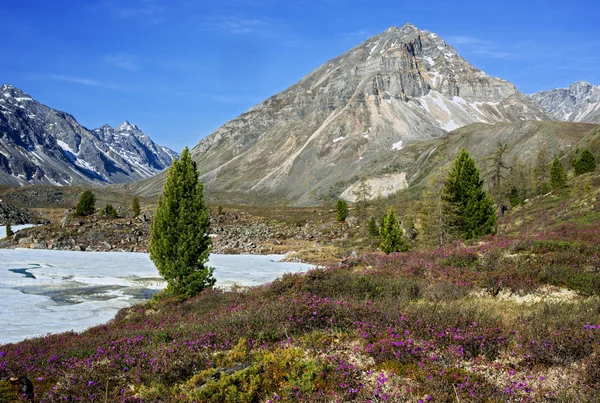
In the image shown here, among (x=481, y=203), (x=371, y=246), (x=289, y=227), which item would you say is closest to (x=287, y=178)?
(x=289, y=227)

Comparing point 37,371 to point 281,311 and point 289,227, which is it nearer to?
point 281,311

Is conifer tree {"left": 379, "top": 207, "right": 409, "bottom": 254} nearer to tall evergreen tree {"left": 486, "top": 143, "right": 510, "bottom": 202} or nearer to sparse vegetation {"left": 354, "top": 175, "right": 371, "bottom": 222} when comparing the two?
tall evergreen tree {"left": 486, "top": 143, "right": 510, "bottom": 202}

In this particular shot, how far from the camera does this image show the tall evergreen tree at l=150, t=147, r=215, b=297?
18756 millimetres

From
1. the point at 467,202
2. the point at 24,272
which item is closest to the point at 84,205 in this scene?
the point at 24,272

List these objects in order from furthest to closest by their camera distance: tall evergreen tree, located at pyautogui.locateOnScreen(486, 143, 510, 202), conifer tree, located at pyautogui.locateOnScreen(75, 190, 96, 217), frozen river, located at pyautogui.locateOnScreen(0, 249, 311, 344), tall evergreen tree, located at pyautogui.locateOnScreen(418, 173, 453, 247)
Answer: conifer tree, located at pyautogui.locateOnScreen(75, 190, 96, 217)
tall evergreen tree, located at pyautogui.locateOnScreen(486, 143, 510, 202)
tall evergreen tree, located at pyautogui.locateOnScreen(418, 173, 453, 247)
frozen river, located at pyautogui.locateOnScreen(0, 249, 311, 344)

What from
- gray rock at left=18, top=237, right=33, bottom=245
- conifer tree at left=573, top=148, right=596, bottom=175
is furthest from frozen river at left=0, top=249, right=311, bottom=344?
conifer tree at left=573, top=148, right=596, bottom=175

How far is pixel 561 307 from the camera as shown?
28.4ft

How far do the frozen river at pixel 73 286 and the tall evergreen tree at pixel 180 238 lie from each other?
11.5ft

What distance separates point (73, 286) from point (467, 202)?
101 ft

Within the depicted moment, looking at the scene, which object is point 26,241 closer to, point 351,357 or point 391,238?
point 391,238

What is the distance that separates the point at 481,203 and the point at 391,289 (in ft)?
79.9

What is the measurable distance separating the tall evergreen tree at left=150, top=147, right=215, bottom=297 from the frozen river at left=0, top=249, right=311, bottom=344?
3.49 m

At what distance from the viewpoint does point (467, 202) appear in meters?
33.5

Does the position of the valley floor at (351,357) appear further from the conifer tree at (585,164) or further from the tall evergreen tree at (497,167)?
the conifer tree at (585,164)
